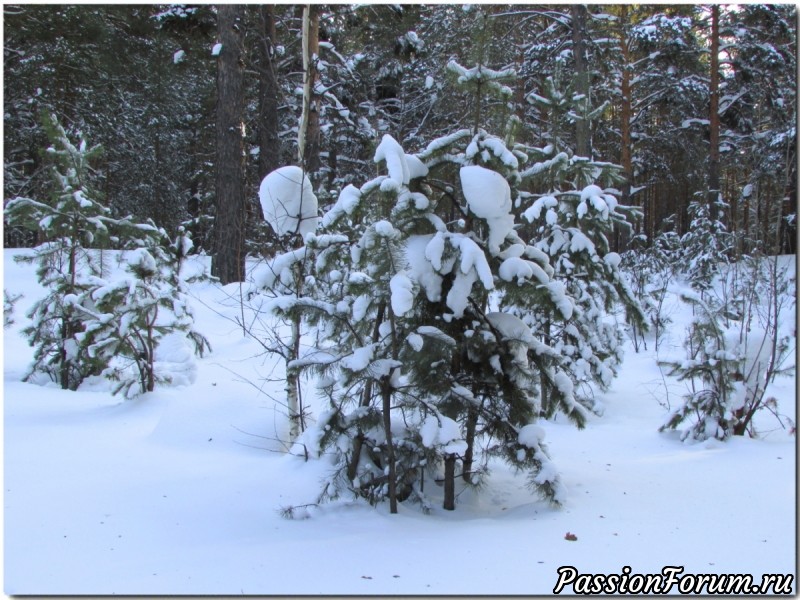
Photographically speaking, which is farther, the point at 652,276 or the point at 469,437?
the point at 652,276

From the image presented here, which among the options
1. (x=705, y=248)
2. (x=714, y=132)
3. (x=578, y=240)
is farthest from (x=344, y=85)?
(x=714, y=132)

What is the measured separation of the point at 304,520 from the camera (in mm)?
3223

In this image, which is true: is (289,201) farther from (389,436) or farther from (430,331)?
(389,436)

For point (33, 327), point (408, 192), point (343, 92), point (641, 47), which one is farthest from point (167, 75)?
point (408, 192)

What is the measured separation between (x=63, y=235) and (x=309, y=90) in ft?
12.9

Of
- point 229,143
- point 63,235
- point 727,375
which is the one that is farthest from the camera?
point 229,143

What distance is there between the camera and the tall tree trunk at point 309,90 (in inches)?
189

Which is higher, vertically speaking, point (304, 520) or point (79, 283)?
point (79, 283)

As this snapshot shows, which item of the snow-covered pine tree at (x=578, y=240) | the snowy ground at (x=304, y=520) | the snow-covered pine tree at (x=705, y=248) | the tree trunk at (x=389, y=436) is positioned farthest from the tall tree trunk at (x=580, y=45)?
the tree trunk at (x=389, y=436)

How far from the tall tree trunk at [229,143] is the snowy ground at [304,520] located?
554cm

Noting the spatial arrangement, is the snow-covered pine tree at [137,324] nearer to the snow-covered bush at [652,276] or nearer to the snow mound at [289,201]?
the snow mound at [289,201]

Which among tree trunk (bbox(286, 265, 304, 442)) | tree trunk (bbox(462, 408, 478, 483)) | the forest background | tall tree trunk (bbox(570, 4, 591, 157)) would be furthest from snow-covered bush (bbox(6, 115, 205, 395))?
tall tree trunk (bbox(570, 4, 591, 157))

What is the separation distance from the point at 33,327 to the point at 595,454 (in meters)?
6.62

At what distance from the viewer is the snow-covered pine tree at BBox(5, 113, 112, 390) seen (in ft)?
22.1
